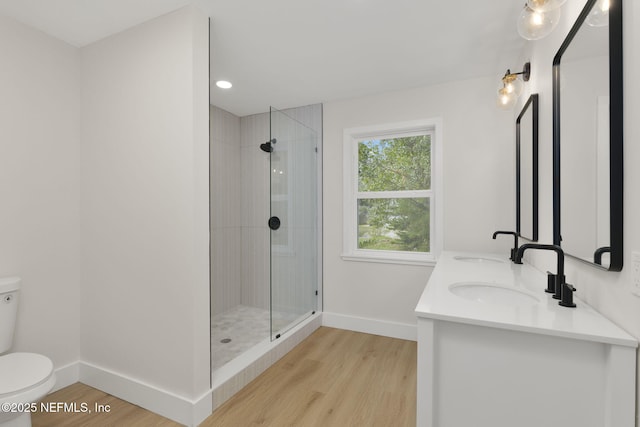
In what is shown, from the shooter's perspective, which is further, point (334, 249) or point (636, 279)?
point (334, 249)

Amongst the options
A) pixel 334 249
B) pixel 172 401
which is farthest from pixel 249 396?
pixel 334 249

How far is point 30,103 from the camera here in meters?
1.92

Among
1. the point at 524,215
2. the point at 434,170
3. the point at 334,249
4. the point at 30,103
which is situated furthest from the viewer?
the point at 334,249

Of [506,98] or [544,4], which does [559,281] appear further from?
[506,98]

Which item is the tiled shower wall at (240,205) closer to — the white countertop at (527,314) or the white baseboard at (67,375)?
the white baseboard at (67,375)

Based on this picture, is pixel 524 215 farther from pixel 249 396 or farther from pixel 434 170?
pixel 249 396

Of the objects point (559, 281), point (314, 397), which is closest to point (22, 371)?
point (314, 397)

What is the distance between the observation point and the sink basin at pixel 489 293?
4.55 feet

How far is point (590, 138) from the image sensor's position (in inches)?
45.0

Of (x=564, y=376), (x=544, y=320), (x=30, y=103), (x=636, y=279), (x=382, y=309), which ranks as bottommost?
(x=382, y=309)

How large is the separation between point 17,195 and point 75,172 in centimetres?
36

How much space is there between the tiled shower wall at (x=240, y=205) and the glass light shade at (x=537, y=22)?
2.19 m

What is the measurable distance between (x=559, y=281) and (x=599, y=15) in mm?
994

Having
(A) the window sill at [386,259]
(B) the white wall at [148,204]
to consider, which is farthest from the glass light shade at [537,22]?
(A) the window sill at [386,259]
